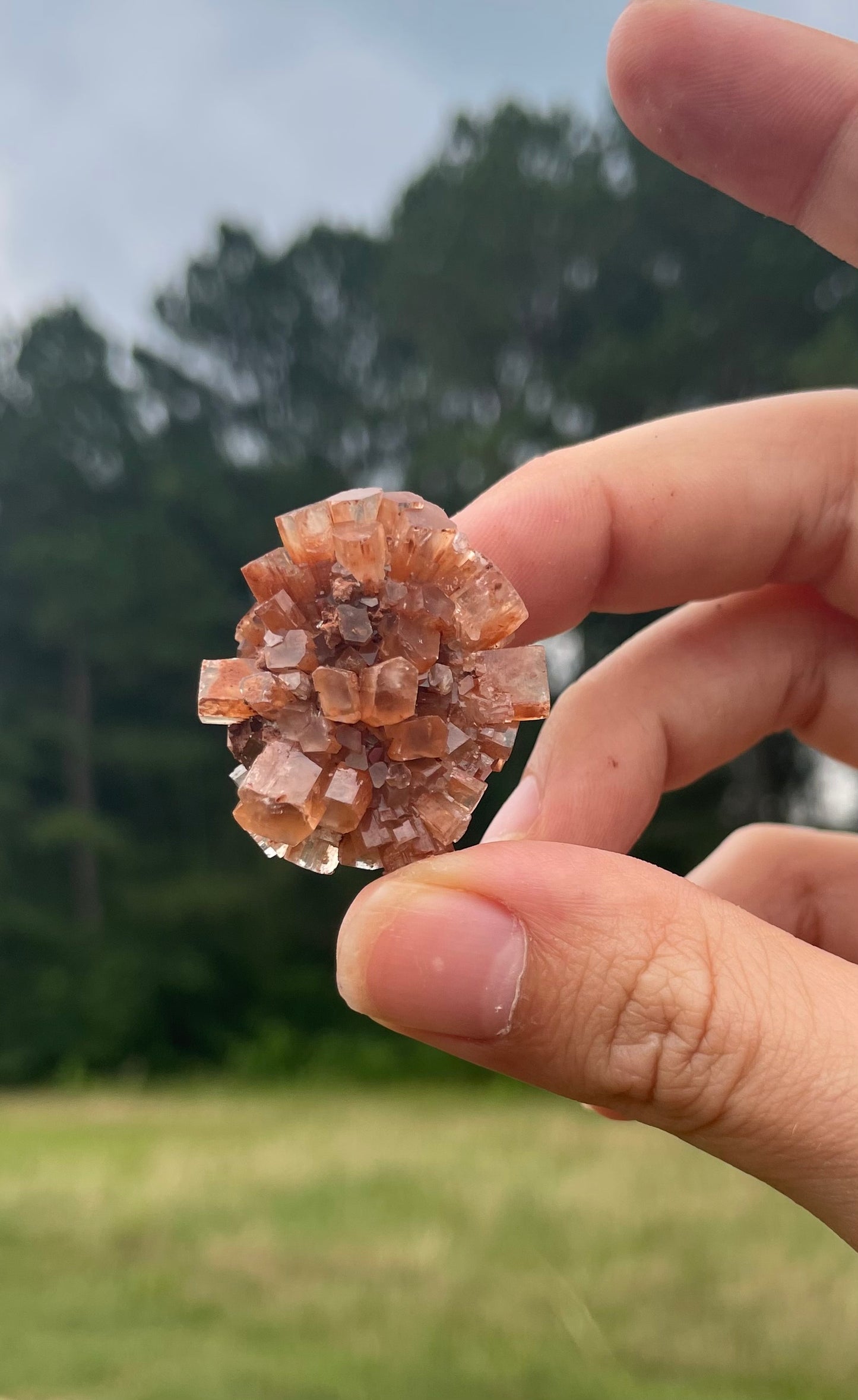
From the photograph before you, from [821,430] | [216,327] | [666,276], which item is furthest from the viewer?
[216,327]

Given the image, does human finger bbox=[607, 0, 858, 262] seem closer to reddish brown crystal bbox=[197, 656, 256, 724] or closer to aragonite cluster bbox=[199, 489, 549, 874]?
aragonite cluster bbox=[199, 489, 549, 874]

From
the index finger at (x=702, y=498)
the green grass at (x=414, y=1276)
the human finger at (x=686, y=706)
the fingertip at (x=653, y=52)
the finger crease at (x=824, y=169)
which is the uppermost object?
the fingertip at (x=653, y=52)

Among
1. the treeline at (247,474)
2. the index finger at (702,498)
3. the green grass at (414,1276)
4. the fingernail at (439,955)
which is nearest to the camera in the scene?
the fingernail at (439,955)

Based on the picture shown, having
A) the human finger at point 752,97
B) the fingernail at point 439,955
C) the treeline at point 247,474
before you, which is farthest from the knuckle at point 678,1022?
the treeline at point 247,474

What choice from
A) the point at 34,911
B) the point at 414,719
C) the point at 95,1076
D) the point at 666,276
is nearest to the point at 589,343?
the point at 666,276

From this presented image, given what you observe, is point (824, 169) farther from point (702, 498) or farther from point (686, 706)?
point (686, 706)

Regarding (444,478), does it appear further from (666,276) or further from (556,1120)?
(556,1120)

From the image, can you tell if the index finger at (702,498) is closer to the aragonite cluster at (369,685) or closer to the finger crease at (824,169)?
the finger crease at (824,169)
